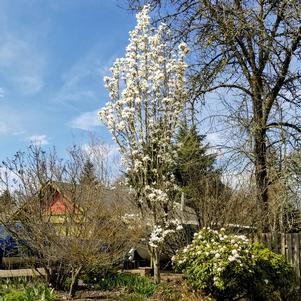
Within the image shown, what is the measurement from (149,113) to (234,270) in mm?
6463

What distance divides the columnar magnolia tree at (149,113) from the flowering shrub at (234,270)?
398cm

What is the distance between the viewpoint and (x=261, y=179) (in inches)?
443

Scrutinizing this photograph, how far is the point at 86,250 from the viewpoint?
9867 millimetres

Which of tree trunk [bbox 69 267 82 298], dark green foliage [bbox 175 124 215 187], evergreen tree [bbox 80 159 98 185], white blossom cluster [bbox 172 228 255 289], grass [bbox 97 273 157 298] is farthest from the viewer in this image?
dark green foliage [bbox 175 124 215 187]

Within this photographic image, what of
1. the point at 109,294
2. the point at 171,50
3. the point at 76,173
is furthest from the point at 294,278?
the point at 171,50

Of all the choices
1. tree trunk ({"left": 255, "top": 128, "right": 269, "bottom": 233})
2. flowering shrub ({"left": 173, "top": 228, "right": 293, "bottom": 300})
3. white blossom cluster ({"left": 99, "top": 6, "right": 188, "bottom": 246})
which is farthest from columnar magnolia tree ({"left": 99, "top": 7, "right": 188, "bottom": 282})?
flowering shrub ({"left": 173, "top": 228, "right": 293, "bottom": 300})

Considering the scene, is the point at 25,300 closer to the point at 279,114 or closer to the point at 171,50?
the point at 279,114

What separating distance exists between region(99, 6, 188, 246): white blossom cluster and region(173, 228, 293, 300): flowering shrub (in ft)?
13.5

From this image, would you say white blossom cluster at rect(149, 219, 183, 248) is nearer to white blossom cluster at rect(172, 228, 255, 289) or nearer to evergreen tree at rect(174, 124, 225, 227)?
evergreen tree at rect(174, 124, 225, 227)

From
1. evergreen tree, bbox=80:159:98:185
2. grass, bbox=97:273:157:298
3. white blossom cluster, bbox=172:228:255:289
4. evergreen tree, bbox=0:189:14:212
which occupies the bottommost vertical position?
grass, bbox=97:273:157:298

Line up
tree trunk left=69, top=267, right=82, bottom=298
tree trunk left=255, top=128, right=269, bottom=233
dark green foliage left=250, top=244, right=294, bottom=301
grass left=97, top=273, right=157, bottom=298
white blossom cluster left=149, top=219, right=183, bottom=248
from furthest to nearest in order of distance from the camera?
white blossom cluster left=149, top=219, right=183, bottom=248 → tree trunk left=255, top=128, right=269, bottom=233 → grass left=97, top=273, right=157, bottom=298 → tree trunk left=69, top=267, right=82, bottom=298 → dark green foliage left=250, top=244, right=294, bottom=301

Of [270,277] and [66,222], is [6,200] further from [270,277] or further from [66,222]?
[270,277]

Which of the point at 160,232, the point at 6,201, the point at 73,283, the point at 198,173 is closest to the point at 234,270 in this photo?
the point at 73,283

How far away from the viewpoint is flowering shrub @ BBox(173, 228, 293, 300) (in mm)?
8227
